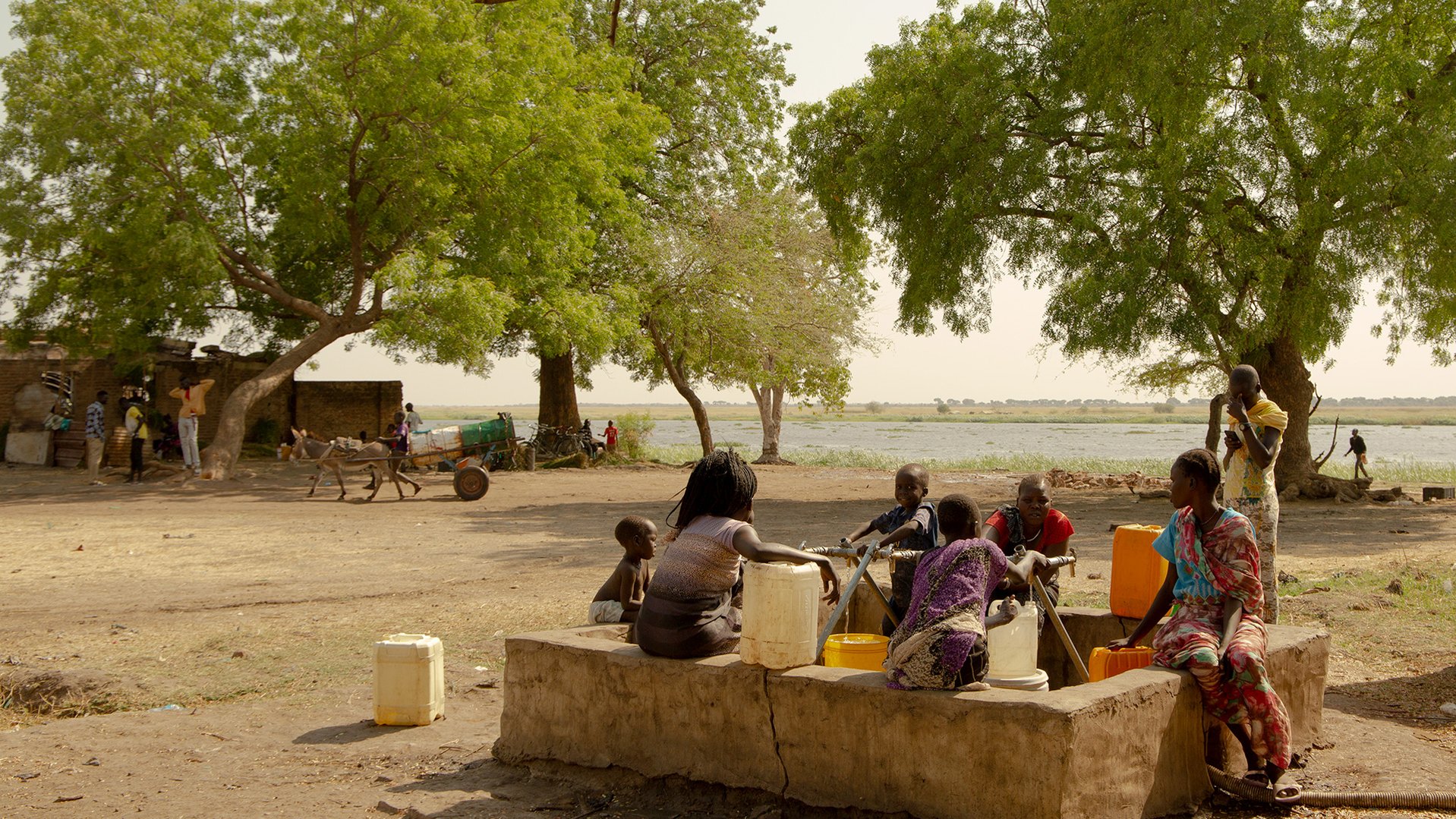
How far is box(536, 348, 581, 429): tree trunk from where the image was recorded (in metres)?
29.9

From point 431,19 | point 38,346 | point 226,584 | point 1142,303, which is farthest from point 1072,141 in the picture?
point 38,346

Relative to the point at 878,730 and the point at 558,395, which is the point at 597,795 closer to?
the point at 878,730

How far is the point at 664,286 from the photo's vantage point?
2741 cm

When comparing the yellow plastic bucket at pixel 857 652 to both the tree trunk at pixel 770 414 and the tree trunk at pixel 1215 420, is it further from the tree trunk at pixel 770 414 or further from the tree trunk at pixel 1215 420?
the tree trunk at pixel 770 414

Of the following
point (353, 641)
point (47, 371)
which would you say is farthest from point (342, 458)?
point (47, 371)

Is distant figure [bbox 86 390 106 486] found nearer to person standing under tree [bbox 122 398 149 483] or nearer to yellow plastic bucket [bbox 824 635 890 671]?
person standing under tree [bbox 122 398 149 483]

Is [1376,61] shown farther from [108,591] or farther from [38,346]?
[38,346]

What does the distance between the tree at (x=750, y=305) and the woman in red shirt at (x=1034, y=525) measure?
58.0 feet

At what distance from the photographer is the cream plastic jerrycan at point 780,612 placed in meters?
4.56

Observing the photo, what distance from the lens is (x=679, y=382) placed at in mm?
30844

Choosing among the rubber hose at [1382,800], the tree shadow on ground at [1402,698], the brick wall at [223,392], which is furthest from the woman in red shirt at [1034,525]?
the brick wall at [223,392]

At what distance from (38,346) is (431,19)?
46.0 ft

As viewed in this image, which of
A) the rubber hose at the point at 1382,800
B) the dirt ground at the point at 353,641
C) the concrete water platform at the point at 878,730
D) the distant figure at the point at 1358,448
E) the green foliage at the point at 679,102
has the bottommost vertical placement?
the dirt ground at the point at 353,641

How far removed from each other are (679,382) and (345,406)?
28.9 ft
